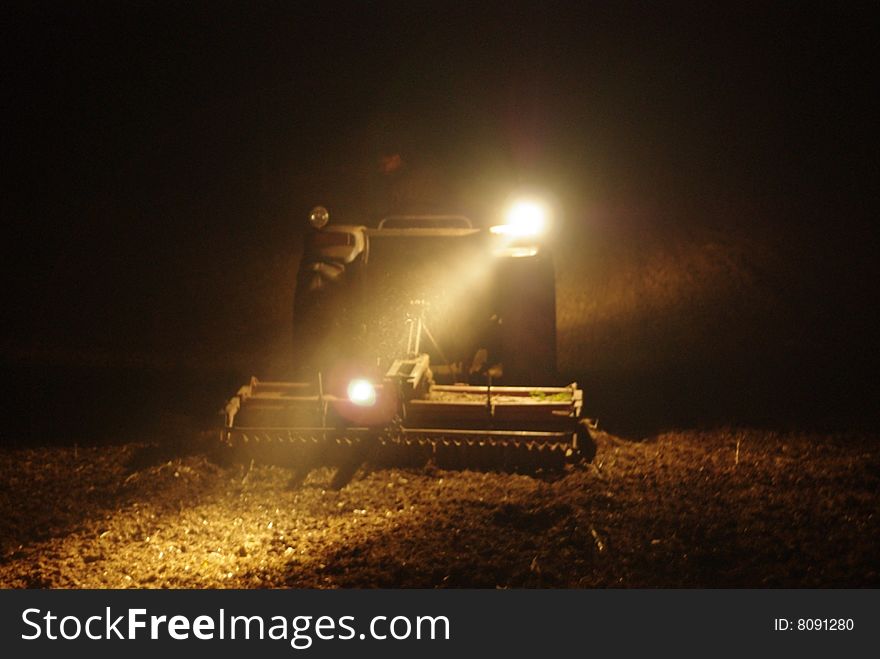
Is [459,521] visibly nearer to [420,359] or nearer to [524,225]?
[420,359]

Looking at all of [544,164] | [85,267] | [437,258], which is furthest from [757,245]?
[85,267]

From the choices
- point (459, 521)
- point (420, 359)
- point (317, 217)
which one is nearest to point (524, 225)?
point (420, 359)

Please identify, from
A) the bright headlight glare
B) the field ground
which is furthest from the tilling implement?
the field ground

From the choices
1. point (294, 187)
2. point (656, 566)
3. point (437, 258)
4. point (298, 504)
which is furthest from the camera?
point (294, 187)

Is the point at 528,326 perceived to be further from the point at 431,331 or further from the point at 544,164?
the point at 544,164

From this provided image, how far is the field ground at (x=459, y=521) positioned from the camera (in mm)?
4434

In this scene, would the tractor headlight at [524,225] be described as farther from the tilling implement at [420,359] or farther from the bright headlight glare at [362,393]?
the bright headlight glare at [362,393]

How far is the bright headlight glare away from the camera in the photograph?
6133 millimetres

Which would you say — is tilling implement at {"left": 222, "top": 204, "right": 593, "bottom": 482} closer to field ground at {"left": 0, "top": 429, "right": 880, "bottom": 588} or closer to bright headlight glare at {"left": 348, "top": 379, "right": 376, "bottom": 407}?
bright headlight glare at {"left": 348, "top": 379, "right": 376, "bottom": 407}

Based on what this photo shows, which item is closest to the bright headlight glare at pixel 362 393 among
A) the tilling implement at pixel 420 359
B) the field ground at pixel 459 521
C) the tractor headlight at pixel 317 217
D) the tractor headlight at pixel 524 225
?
the tilling implement at pixel 420 359

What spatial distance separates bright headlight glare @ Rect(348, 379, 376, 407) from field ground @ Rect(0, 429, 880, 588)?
56cm

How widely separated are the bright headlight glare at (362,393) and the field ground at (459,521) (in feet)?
1.84

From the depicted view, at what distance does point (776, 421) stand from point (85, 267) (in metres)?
11.5

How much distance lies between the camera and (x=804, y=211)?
42.6 feet
